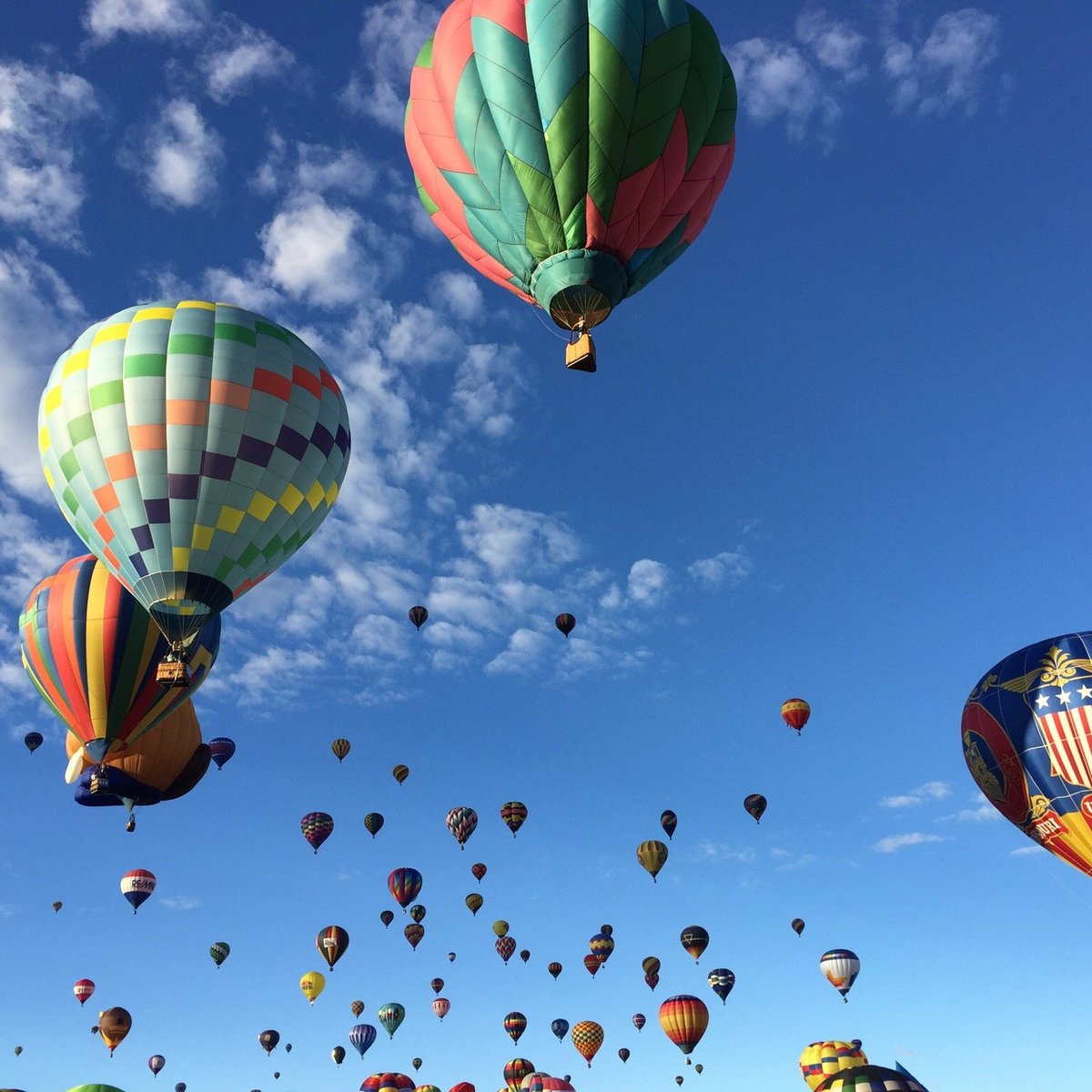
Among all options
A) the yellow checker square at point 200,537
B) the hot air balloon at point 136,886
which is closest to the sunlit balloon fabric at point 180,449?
the yellow checker square at point 200,537

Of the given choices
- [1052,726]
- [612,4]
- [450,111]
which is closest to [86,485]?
[450,111]

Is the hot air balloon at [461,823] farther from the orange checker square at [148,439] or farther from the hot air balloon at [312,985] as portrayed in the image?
the orange checker square at [148,439]

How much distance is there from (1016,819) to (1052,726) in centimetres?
228

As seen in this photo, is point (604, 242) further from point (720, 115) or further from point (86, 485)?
point (86, 485)

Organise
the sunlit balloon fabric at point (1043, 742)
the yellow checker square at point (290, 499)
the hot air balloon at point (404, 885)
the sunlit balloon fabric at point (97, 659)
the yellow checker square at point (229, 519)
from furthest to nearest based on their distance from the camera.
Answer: the hot air balloon at point (404, 885), the sunlit balloon fabric at point (97, 659), the yellow checker square at point (290, 499), the yellow checker square at point (229, 519), the sunlit balloon fabric at point (1043, 742)

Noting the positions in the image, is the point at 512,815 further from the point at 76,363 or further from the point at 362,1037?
the point at 76,363

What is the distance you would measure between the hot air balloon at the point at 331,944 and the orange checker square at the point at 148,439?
27.8 m

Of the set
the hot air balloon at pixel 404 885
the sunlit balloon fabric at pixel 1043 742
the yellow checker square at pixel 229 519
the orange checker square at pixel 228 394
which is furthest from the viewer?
the hot air balloon at pixel 404 885

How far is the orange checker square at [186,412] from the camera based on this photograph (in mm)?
17359

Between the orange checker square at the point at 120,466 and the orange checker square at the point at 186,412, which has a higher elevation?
the orange checker square at the point at 186,412

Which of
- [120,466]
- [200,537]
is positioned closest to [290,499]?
[200,537]

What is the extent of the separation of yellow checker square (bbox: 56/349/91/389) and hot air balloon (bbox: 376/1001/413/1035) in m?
35.9

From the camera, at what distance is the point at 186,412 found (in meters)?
17.4

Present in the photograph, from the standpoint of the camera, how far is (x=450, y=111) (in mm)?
15156
